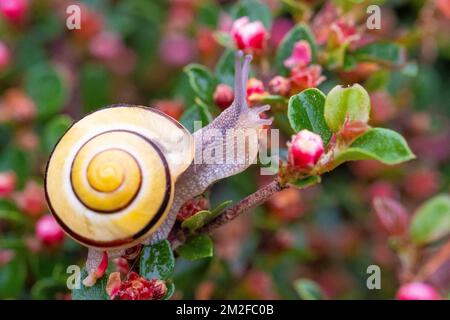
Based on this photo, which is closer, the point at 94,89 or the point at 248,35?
the point at 248,35

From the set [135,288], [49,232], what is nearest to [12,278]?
[49,232]

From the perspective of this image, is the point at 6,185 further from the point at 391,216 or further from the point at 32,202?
the point at 391,216

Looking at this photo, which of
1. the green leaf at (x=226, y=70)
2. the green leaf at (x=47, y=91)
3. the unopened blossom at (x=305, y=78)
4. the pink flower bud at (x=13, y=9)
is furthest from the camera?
the pink flower bud at (x=13, y=9)

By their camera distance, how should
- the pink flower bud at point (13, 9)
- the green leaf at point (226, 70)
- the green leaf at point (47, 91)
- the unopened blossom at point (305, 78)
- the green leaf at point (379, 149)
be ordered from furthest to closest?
the pink flower bud at point (13, 9), the green leaf at point (47, 91), the green leaf at point (226, 70), the unopened blossom at point (305, 78), the green leaf at point (379, 149)

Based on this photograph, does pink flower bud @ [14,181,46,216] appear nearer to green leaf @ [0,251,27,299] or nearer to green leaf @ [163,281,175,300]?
green leaf @ [0,251,27,299]

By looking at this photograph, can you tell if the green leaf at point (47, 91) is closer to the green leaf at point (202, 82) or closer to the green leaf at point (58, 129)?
the green leaf at point (58, 129)

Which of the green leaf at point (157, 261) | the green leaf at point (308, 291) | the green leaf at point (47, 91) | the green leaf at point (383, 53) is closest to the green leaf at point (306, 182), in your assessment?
the green leaf at point (157, 261)

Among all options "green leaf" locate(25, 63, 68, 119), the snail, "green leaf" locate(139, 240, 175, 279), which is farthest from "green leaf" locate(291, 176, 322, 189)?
"green leaf" locate(25, 63, 68, 119)
